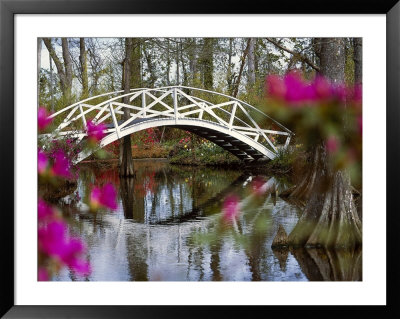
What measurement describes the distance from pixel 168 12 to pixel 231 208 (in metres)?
3.84

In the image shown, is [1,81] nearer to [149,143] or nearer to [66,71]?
[66,71]

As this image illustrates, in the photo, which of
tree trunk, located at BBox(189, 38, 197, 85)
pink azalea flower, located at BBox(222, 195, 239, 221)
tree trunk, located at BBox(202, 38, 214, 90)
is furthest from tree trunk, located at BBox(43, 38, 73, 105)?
pink azalea flower, located at BBox(222, 195, 239, 221)

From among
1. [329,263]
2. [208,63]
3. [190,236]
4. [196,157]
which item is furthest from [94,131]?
[196,157]

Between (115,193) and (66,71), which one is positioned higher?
(66,71)

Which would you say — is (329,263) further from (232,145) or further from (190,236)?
(232,145)

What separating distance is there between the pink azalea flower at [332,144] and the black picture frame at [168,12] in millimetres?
824

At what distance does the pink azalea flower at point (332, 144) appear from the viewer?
12.6 feet

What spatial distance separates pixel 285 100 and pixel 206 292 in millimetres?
1414

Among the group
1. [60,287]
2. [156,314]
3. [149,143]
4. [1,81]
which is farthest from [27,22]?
[149,143]

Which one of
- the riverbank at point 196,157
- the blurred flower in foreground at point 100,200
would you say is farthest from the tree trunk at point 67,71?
the riverbank at point 196,157

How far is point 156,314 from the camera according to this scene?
2.90 m

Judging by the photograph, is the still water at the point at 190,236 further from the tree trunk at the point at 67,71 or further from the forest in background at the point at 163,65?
the forest in background at the point at 163,65

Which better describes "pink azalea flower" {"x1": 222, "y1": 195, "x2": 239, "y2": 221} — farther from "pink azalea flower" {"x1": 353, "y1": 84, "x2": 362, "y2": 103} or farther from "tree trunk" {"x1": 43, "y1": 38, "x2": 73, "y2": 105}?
"pink azalea flower" {"x1": 353, "y1": 84, "x2": 362, "y2": 103}

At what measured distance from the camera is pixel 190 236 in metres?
5.22
